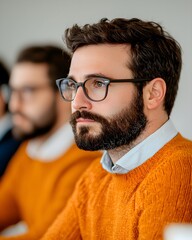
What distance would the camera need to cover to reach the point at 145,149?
990 mm

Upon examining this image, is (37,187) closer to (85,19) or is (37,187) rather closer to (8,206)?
(8,206)

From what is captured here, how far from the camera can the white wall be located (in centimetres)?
121

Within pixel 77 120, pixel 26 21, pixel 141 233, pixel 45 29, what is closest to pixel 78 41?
pixel 77 120

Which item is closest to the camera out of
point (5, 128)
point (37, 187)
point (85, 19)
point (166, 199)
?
point (166, 199)

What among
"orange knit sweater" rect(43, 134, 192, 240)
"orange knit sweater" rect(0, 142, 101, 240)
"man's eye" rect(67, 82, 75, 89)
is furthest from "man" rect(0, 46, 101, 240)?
"man's eye" rect(67, 82, 75, 89)

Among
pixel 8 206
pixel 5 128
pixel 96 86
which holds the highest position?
pixel 96 86

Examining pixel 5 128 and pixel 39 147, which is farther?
pixel 5 128

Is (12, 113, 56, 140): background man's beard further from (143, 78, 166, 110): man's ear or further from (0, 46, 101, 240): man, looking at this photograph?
(143, 78, 166, 110): man's ear

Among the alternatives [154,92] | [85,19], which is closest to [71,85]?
[154,92]

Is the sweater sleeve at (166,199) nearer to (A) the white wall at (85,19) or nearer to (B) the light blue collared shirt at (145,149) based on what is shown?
(B) the light blue collared shirt at (145,149)

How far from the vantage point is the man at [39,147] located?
1.42m

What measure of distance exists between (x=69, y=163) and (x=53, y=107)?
9.6 inches

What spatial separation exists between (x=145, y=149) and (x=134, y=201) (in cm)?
12

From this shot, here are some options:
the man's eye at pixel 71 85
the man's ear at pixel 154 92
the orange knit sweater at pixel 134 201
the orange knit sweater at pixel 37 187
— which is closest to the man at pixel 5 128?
the orange knit sweater at pixel 37 187
